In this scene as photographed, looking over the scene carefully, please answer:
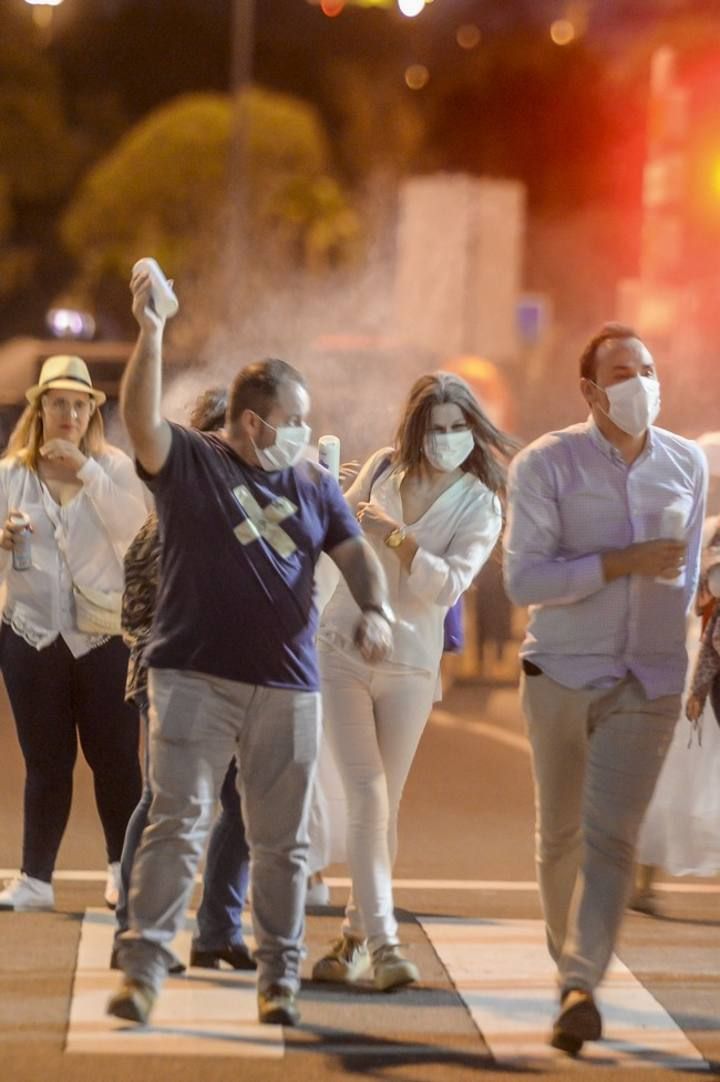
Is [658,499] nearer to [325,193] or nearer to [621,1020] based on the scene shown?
[621,1020]

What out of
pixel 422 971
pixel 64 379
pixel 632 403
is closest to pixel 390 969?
pixel 422 971

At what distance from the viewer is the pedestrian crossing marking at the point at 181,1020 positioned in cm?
626

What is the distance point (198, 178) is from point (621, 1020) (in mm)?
64802

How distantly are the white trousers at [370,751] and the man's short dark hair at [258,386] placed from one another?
3.58ft

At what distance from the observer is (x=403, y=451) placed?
7605 mm

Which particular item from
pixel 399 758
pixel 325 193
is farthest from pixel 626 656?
pixel 325 193

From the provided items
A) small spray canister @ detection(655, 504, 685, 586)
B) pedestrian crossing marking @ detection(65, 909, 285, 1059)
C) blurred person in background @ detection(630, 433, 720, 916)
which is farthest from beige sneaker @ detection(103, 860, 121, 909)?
small spray canister @ detection(655, 504, 685, 586)

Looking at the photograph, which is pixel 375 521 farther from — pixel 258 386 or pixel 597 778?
pixel 597 778

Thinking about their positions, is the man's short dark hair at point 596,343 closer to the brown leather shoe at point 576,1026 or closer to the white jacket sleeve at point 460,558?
the white jacket sleeve at point 460,558

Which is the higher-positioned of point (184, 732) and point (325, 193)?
point (325, 193)

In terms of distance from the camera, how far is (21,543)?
27.0 ft

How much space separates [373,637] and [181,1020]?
1.21 meters

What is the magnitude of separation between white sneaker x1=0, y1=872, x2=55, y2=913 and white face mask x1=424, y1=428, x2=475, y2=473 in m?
2.11

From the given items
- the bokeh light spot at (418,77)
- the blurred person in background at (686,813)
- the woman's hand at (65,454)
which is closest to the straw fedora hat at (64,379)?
the woman's hand at (65,454)
